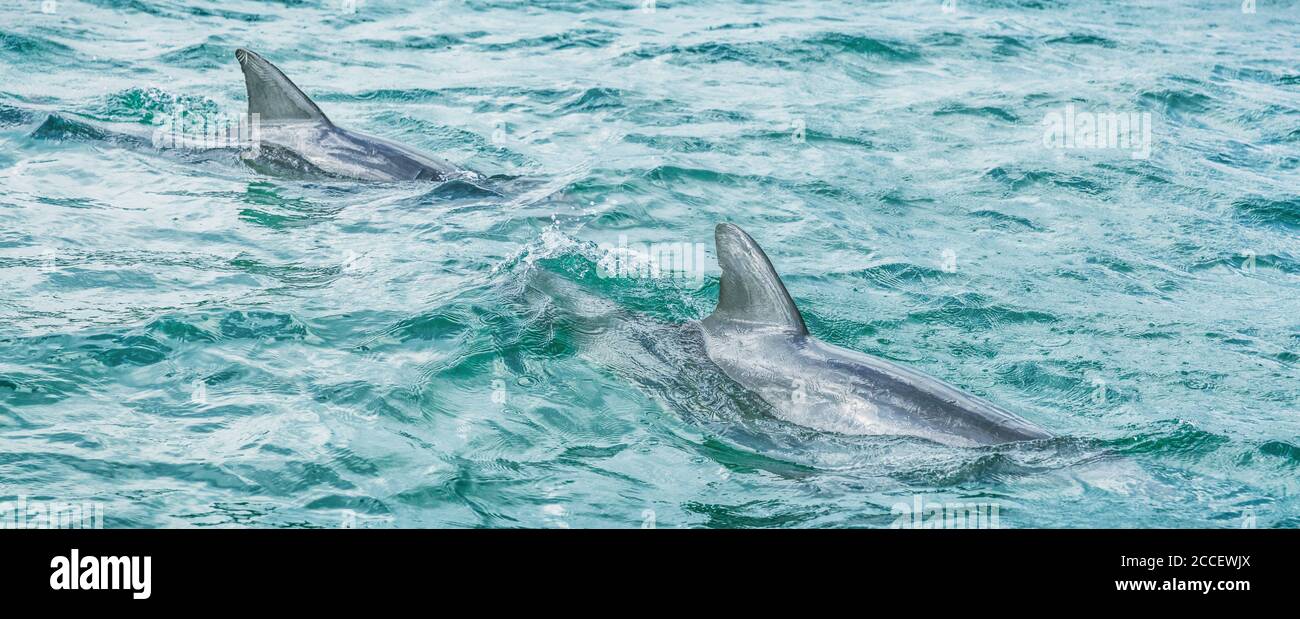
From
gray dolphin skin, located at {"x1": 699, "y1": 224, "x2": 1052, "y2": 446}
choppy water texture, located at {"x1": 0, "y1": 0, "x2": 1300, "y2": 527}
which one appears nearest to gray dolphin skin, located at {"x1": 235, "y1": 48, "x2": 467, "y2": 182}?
choppy water texture, located at {"x1": 0, "y1": 0, "x2": 1300, "y2": 527}

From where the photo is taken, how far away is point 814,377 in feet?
24.0

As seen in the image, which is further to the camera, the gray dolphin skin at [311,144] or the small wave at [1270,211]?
the small wave at [1270,211]

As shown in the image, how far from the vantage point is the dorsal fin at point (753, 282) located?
7562 millimetres

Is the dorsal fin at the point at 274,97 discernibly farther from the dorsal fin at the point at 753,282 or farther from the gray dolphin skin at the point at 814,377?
the dorsal fin at the point at 753,282

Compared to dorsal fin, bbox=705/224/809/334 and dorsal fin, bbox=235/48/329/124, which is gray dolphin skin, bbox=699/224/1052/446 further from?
dorsal fin, bbox=235/48/329/124

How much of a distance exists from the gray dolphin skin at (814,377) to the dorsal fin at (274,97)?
5.97 metres

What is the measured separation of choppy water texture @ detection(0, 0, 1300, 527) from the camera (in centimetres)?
663

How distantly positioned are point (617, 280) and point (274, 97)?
453cm

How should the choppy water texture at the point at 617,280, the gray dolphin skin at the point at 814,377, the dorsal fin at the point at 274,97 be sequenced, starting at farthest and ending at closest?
the dorsal fin at the point at 274,97
the gray dolphin skin at the point at 814,377
the choppy water texture at the point at 617,280

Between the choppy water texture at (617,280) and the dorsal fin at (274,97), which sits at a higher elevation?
the dorsal fin at (274,97)

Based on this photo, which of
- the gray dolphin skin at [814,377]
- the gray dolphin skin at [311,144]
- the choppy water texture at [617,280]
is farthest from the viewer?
the gray dolphin skin at [311,144]

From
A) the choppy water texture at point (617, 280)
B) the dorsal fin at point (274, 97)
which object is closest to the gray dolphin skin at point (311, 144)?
the dorsal fin at point (274, 97)

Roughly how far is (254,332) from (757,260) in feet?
11.0
